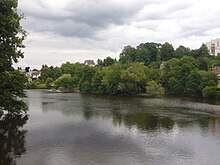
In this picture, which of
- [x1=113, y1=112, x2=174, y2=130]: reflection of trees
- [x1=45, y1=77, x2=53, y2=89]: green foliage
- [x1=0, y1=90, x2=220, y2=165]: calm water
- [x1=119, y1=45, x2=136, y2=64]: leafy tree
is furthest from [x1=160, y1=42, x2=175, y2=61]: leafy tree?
[x1=113, y1=112, x2=174, y2=130]: reflection of trees

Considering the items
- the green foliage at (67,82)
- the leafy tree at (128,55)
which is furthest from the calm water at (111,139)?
the leafy tree at (128,55)

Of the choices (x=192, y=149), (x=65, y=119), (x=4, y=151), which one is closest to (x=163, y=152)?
(x=192, y=149)

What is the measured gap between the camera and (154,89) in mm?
72125

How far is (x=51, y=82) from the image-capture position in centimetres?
11381

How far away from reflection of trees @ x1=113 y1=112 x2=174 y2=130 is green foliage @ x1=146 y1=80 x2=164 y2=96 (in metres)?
32.7

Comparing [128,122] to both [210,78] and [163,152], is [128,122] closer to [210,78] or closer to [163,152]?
[163,152]

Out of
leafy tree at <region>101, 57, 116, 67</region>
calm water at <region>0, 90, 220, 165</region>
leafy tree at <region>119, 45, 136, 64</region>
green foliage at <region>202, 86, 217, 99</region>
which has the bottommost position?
calm water at <region>0, 90, 220, 165</region>

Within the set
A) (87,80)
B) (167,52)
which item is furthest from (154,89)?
(167,52)

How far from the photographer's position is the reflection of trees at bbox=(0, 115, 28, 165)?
20.4 m

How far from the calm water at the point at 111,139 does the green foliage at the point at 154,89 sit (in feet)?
106

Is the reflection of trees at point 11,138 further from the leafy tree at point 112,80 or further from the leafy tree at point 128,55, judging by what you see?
the leafy tree at point 128,55

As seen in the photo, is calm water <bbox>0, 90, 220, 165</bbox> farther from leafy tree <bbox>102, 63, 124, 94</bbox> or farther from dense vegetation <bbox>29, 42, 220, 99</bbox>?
leafy tree <bbox>102, 63, 124, 94</bbox>

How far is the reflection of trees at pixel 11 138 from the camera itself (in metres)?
20.4

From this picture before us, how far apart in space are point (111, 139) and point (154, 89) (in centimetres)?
4750
